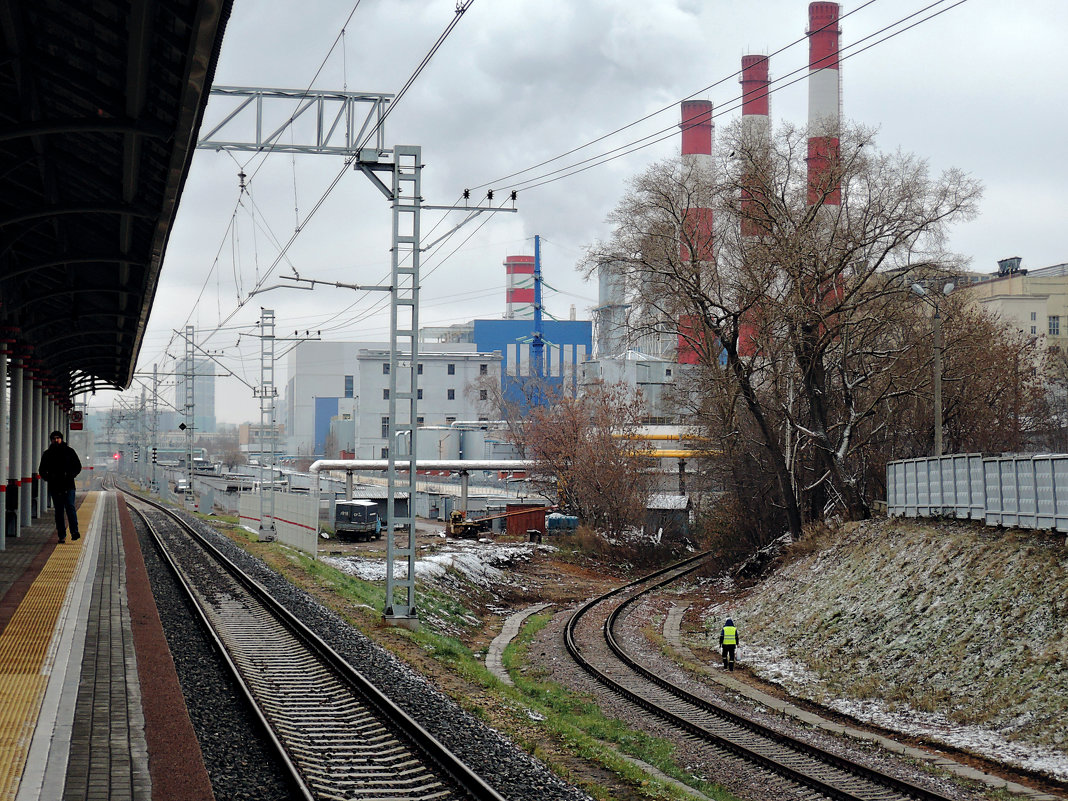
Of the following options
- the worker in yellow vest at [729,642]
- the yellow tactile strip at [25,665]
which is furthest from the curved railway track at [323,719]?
the worker in yellow vest at [729,642]

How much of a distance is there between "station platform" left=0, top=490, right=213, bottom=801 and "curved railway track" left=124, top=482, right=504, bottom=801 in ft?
2.98

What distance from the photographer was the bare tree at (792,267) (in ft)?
97.9

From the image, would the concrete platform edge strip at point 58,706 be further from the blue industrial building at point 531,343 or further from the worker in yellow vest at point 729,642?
the blue industrial building at point 531,343

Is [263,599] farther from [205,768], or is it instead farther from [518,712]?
[205,768]

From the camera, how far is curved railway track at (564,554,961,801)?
12.2 metres

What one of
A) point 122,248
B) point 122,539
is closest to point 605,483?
point 122,539

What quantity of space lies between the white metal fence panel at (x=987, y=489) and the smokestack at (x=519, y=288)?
357 ft

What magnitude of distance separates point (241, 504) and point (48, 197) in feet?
104

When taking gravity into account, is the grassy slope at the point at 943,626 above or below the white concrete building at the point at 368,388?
below

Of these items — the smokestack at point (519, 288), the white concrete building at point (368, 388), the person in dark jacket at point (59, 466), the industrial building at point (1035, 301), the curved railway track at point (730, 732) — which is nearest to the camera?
the curved railway track at point (730, 732)

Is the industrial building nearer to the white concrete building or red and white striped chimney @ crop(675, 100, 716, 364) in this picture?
red and white striped chimney @ crop(675, 100, 716, 364)

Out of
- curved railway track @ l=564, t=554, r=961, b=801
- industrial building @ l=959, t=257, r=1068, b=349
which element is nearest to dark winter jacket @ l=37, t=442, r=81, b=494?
curved railway track @ l=564, t=554, r=961, b=801

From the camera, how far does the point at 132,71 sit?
9047 millimetres

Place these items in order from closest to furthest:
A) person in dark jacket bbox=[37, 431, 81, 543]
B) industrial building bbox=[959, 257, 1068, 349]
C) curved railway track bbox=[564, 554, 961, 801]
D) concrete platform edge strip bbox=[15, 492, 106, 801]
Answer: concrete platform edge strip bbox=[15, 492, 106, 801], curved railway track bbox=[564, 554, 961, 801], person in dark jacket bbox=[37, 431, 81, 543], industrial building bbox=[959, 257, 1068, 349]
